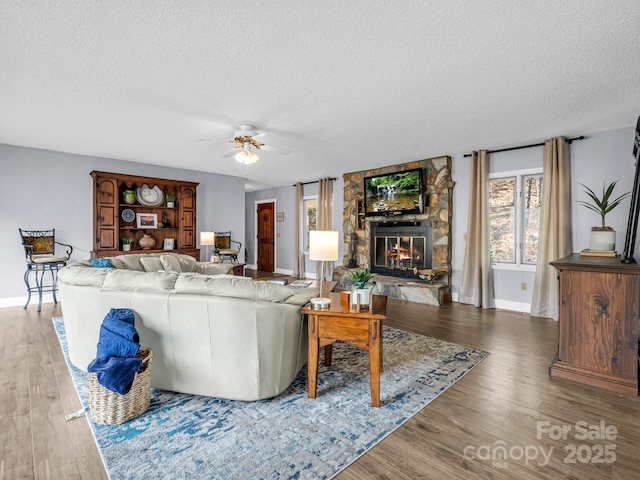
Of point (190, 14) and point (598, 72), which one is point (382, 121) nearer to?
point (598, 72)

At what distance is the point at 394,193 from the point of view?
624 centimetres

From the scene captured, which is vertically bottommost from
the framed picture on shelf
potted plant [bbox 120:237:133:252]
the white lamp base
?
the white lamp base

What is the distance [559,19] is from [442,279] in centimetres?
427

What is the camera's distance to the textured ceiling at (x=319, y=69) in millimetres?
1999

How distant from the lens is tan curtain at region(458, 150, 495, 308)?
5.20 m

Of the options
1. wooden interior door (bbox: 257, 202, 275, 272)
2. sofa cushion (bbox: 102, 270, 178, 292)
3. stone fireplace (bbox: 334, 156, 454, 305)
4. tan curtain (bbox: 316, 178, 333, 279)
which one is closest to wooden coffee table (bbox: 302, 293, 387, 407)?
sofa cushion (bbox: 102, 270, 178, 292)

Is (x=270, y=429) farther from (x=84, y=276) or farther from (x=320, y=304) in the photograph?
(x=84, y=276)

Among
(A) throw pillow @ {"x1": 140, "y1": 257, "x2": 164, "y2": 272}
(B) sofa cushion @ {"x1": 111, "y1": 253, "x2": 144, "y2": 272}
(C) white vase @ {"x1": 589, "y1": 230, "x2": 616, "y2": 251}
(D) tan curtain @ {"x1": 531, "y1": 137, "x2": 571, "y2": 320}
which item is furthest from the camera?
(D) tan curtain @ {"x1": 531, "y1": 137, "x2": 571, "y2": 320}

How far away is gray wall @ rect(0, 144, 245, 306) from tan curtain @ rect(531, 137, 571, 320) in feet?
22.0

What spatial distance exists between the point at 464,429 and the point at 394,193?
4717mm

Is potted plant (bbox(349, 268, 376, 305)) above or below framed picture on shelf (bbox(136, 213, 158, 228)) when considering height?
below

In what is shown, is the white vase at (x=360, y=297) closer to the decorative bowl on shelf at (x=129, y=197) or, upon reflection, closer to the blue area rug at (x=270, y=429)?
the blue area rug at (x=270, y=429)

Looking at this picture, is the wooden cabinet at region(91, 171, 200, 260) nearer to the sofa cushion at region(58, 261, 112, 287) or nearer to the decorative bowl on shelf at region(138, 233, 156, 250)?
the decorative bowl on shelf at region(138, 233, 156, 250)

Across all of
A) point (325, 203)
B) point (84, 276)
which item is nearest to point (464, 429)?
point (84, 276)
